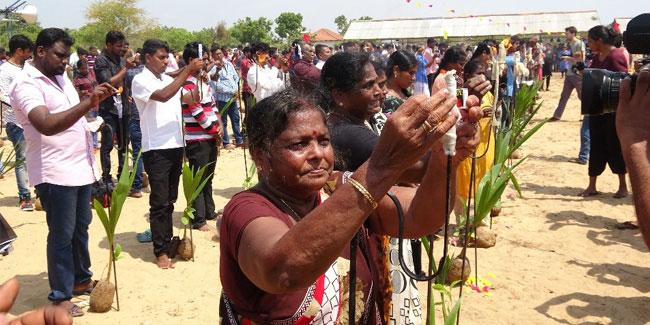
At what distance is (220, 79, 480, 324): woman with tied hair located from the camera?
3.68 ft

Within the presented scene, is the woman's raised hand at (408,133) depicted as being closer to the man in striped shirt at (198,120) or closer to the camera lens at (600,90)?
the camera lens at (600,90)

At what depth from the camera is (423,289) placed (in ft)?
14.0

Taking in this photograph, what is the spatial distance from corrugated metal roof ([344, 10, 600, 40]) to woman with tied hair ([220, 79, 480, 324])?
42.1 metres

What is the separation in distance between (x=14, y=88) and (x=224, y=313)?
2.36 meters

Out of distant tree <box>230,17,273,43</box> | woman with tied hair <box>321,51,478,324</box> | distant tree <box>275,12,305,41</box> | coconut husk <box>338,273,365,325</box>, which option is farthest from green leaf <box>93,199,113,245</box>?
distant tree <box>275,12,305,41</box>

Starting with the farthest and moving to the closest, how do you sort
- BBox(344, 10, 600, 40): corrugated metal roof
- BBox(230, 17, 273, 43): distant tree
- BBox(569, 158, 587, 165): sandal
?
BBox(230, 17, 273, 43): distant tree, BBox(344, 10, 600, 40): corrugated metal roof, BBox(569, 158, 587, 165): sandal

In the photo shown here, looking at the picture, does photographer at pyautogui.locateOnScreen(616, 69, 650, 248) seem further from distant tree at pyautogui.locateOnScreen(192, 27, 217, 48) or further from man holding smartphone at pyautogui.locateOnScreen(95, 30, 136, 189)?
distant tree at pyautogui.locateOnScreen(192, 27, 217, 48)

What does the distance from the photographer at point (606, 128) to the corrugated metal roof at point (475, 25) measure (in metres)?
36.8

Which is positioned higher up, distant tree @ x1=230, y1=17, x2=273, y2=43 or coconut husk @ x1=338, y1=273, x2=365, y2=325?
distant tree @ x1=230, y1=17, x2=273, y2=43

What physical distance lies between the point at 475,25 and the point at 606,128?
41.0 meters

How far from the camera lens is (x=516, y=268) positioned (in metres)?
4.57

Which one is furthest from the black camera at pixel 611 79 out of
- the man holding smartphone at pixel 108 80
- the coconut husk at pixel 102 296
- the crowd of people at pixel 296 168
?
the man holding smartphone at pixel 108 80

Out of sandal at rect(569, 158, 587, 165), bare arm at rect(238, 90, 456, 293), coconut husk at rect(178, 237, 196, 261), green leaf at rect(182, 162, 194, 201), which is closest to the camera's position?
bare arm at rect(238, 90, 456, 293)

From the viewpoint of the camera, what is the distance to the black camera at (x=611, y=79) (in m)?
1.63
